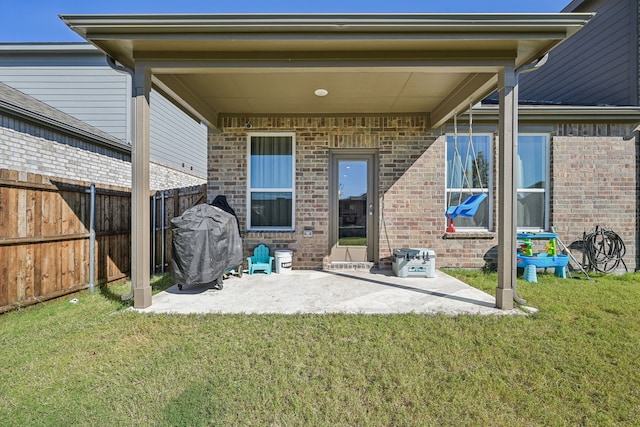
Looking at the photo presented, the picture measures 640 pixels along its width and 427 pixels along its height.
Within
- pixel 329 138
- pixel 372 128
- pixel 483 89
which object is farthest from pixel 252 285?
pixel 483 89

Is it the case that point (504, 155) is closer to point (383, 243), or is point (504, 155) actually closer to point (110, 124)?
point (383, 243)

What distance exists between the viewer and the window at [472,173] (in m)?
5.89

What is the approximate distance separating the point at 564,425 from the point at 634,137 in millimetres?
6358

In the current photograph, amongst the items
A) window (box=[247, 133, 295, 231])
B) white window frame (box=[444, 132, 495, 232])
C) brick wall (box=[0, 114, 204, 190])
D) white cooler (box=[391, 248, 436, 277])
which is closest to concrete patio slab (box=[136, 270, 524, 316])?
white cooler (box=[391, 248, 436, 277])

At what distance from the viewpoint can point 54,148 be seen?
19.0 feet

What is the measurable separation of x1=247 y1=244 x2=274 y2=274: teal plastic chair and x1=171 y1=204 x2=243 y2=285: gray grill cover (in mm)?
1065

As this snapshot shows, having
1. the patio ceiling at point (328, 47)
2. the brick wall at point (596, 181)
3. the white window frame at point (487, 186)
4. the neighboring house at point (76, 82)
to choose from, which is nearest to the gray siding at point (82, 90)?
the neighboring house at point (76, 82)

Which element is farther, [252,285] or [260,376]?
[252,285]

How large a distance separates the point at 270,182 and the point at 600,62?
7359mm

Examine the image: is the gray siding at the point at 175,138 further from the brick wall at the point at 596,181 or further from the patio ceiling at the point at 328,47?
the brick wall at the point at 596,181

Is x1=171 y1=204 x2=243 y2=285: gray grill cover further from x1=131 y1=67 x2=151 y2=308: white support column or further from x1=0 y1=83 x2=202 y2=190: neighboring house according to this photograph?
x1=0 y1=83 x2=202 y2=190: neighboring house

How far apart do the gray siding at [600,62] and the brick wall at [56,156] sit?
1022 cm

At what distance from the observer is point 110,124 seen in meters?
7.83

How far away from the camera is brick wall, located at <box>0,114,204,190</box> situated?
510 centimetres
